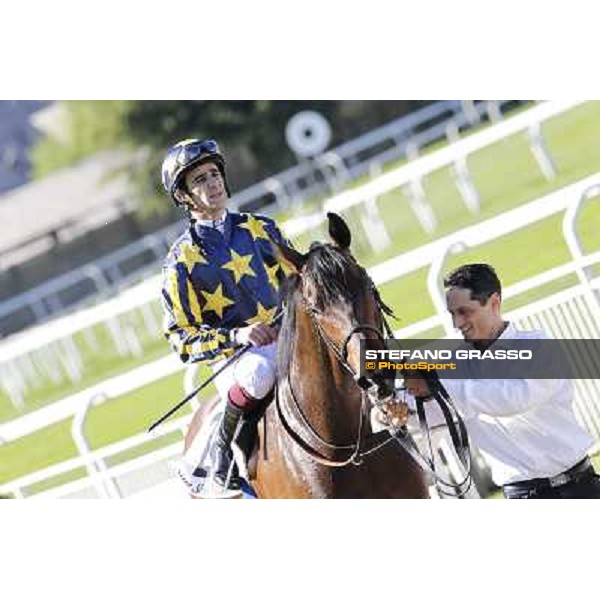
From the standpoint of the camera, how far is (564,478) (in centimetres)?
632

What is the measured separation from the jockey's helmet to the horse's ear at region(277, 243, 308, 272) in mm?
550

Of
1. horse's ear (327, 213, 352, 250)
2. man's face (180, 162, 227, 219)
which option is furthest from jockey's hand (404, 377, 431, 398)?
man's face (180, 162, 227, 219)

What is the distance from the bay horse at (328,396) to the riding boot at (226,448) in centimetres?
11

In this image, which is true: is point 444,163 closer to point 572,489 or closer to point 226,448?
point 226,448

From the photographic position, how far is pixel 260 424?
22.3 feet

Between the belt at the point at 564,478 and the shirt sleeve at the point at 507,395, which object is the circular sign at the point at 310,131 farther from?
the belt at the point at 564,478

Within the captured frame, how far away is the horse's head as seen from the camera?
624cm

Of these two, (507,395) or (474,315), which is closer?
(507,395)

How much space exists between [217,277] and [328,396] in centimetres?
68

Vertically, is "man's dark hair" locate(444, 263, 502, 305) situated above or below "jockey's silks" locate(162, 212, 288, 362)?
below

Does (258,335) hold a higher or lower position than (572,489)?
higher

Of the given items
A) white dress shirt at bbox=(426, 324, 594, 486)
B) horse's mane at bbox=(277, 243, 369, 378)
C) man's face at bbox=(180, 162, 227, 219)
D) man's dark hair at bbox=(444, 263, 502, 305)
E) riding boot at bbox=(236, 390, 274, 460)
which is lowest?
white dress shirt at bbox=(426, 324, 594, 486)

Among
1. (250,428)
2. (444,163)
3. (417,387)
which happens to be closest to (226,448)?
(250,428)

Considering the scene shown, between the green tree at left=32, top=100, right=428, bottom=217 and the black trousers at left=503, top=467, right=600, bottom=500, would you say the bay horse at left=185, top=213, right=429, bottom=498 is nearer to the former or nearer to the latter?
the black trousers at left=503, top=467, right=600, bottom=500
